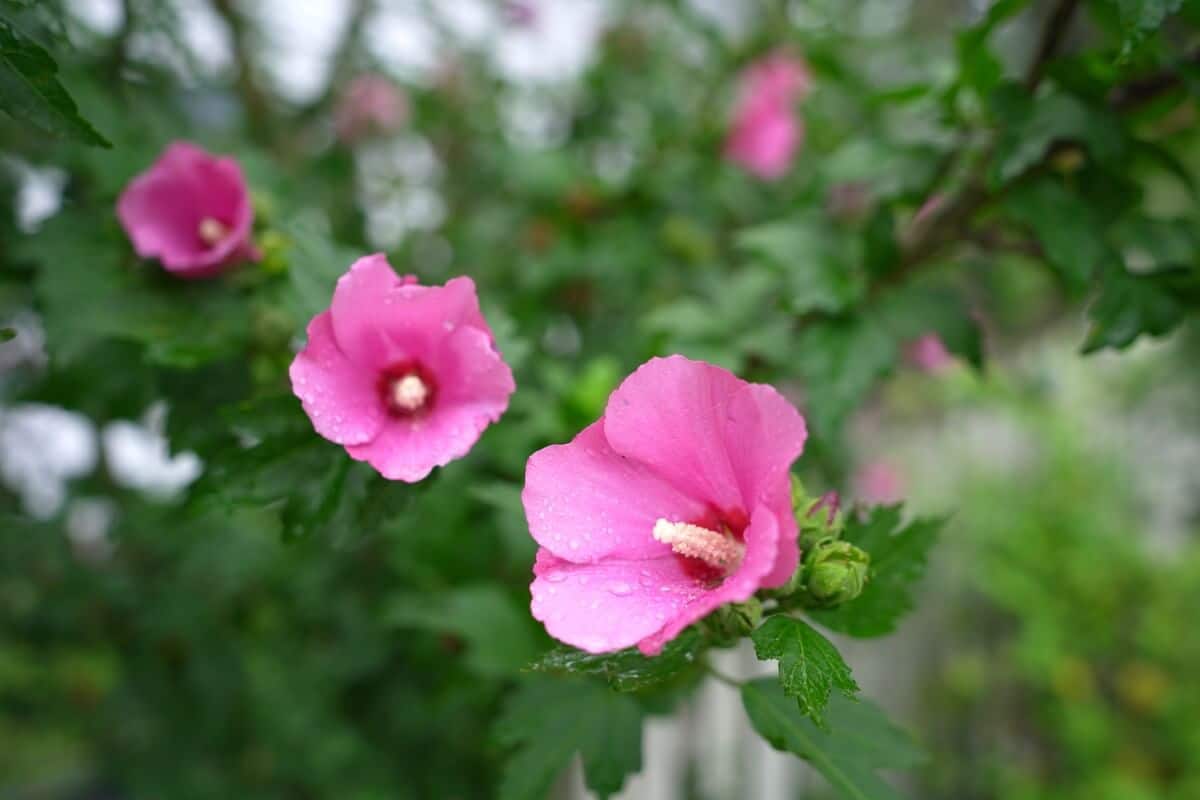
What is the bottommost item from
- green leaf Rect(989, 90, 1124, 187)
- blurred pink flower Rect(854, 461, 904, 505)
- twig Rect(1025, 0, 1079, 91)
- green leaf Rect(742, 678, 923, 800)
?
blurred pink flower Rect(854, 461, 904, 505)

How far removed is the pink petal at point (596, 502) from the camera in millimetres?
663

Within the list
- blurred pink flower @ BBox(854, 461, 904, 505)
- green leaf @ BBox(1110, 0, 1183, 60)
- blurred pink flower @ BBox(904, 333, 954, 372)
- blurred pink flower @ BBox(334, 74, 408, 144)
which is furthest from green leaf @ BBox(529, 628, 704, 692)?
blurred pink flower @ BBox(854, 461, 904, 505)

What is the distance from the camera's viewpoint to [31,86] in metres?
0.71

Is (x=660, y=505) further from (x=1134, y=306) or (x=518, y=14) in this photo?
(x=518, y=14)

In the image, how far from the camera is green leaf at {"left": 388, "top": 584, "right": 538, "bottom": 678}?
114 cm

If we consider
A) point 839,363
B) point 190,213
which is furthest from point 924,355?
point 190,213

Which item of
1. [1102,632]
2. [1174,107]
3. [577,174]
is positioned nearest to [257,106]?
[577,174]

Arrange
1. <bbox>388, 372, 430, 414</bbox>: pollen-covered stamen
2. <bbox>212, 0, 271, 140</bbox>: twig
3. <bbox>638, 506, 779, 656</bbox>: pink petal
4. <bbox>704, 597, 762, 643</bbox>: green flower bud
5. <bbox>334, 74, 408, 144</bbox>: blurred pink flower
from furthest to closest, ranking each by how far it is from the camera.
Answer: <bbox>334, 74, 408, 144</bbox>: blurred pink flower, <bbox>212, 0, 271, 140</bbox>: twig, <bbox>388, 372, 430, 414</bbox>: pollen-covered stamen, <bbox>704, 597, 762, 643</bbox>: green flower bud, <bbox>638, 506, 779, 656</bbox>: pink petal

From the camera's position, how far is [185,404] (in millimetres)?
1069

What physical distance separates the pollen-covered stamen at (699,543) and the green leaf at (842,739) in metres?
0.14

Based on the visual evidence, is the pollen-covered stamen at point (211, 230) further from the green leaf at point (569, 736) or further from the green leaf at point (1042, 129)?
the green leaf at point (1042, 129)

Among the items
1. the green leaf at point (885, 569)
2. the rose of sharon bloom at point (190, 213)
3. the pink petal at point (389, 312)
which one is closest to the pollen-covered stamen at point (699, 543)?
the green leaf at point (885, 569)

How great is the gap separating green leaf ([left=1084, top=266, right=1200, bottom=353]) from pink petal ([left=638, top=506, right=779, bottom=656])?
0.58 metres

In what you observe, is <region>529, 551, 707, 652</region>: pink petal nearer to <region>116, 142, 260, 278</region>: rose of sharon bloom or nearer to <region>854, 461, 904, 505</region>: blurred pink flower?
<region>116, 142, 260, 278</region>: rose of sharon bloom
